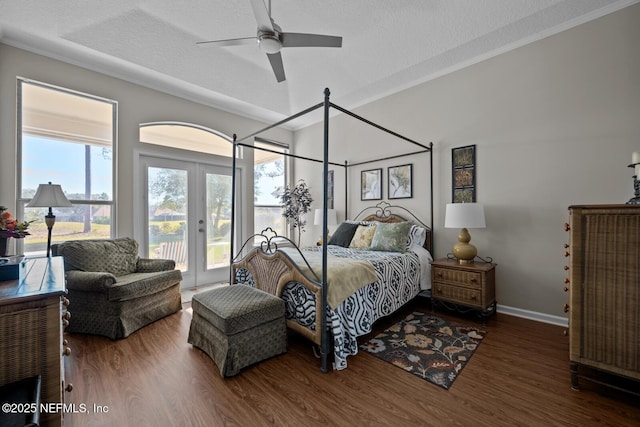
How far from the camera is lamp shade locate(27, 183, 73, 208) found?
2594 millimetres

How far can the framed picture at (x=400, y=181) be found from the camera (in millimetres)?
3965

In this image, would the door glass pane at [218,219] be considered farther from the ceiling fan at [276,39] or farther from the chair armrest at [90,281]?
the ceiling fan at [276,39]

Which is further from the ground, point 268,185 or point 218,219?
point 268,185

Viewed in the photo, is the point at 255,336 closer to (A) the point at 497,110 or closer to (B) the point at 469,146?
(B) the point at 469,146

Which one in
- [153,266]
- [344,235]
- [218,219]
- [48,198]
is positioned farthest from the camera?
[218,219]

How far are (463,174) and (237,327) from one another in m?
3.15

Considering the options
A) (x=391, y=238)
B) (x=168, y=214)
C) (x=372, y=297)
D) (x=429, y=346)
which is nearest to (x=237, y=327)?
(x=372, y=297)

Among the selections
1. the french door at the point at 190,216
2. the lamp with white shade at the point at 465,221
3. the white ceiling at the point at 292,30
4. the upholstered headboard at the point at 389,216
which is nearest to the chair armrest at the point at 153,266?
the french door at the point at 190,216

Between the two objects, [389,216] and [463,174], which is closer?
[463,174]

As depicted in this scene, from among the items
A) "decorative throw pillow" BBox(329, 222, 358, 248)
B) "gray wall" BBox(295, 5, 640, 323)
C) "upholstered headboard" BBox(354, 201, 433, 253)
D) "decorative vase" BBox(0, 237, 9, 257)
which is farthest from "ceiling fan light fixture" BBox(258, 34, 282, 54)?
"upholstered headboard" BBox(354, 201, 433, 253)

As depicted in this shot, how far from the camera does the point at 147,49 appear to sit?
3.23 meters

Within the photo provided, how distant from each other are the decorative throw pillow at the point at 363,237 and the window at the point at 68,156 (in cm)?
327

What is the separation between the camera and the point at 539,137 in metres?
2.92

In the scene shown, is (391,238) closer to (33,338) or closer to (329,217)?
(329,217)
